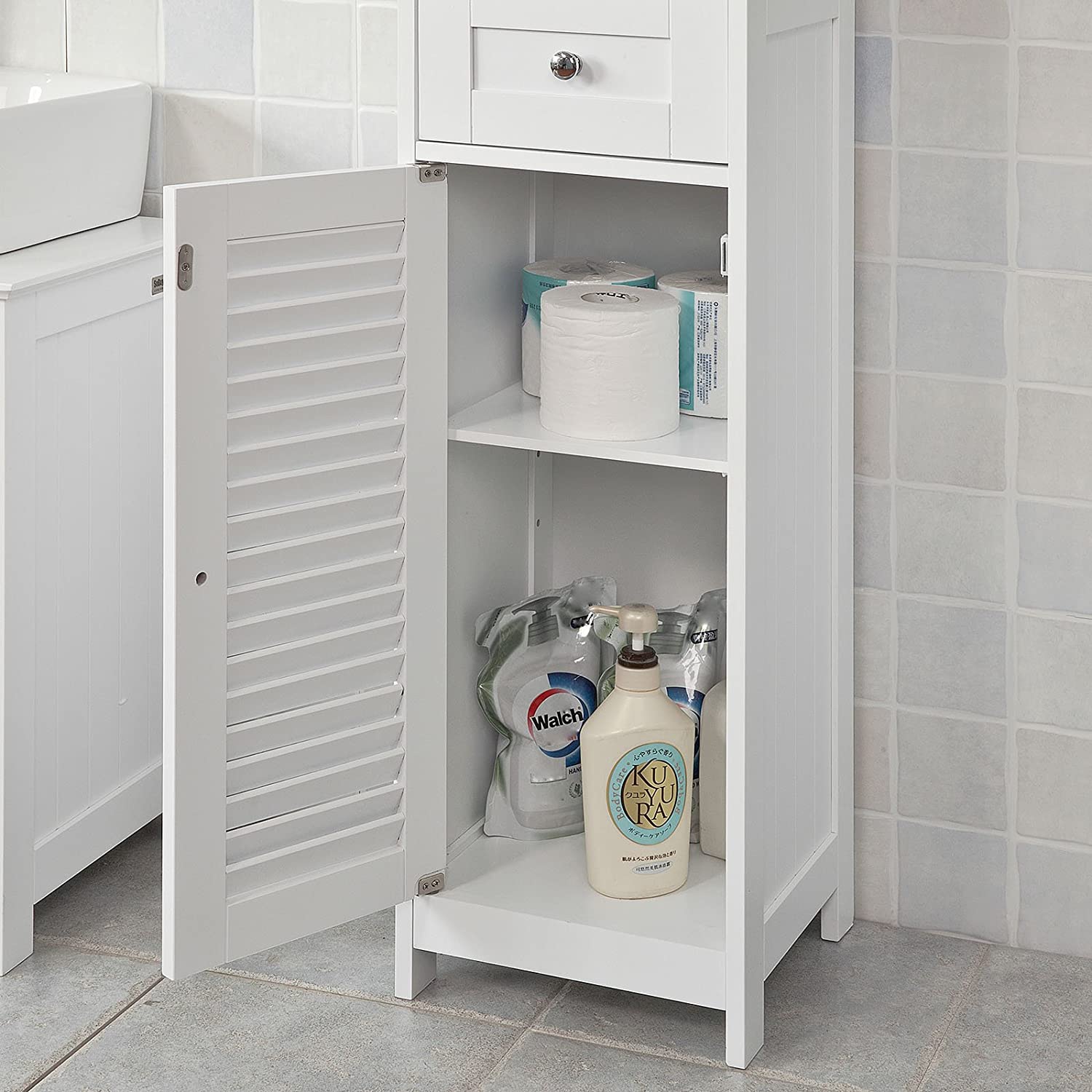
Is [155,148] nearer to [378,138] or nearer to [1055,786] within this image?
[378,138]

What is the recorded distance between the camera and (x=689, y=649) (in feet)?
5.21

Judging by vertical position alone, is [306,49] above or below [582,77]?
above

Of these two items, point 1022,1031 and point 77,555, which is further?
point 77,555

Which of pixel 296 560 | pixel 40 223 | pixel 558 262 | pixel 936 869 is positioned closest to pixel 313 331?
pixel 296 560

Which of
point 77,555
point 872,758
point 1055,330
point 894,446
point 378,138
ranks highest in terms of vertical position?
point 378,138

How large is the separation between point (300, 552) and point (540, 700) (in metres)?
0.35

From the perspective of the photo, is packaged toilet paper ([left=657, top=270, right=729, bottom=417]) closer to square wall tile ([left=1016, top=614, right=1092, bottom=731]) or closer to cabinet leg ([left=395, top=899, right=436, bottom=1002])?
square wall tile ([left=1016, top=614, right=1092, bottom=731])

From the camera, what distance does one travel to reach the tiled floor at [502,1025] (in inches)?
56.1

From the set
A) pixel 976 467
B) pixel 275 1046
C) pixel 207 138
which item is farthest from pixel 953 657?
pixel 207 138

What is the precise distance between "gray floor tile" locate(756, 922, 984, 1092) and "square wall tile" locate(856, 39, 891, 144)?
0.78 m

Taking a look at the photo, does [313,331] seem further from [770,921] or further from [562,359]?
[770,921]

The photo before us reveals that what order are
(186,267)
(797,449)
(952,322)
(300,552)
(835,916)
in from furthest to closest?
1. (835,916)
2. (952,322)
3. (797,449)
4. (300,552)
5. (186,267)

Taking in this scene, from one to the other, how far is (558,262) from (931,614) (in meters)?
0.49

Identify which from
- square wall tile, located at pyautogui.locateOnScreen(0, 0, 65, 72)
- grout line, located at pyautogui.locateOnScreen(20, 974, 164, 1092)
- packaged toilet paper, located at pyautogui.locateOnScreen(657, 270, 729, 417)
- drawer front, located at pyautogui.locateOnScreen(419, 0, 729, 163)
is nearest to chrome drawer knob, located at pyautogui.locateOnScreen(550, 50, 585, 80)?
drawer front, located at pyautogui.locateOnScreen(419, 0, 729, 163)
